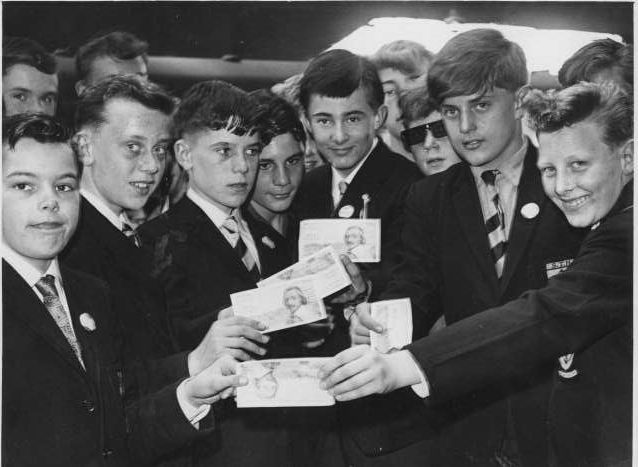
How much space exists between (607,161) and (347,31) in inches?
36.0

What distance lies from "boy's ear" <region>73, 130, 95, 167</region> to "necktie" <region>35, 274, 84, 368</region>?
0.41 metres

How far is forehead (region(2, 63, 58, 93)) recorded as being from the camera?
2422mm

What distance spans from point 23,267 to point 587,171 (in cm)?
168

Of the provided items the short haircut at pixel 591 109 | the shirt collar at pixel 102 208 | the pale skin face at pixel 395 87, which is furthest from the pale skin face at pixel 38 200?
the short haircut at pixel 591 109

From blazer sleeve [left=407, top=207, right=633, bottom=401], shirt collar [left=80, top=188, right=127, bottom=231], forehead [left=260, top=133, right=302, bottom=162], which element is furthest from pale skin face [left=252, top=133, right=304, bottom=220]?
blazer sleeve [left=407, top=207, right=633, bottom=401]

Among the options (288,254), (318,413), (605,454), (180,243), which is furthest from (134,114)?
(605,454)

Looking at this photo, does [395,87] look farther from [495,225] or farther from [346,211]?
[495,225]

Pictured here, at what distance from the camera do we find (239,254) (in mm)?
2447

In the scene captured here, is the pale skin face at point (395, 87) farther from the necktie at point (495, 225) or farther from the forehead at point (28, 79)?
the forehead at point (28, 79)

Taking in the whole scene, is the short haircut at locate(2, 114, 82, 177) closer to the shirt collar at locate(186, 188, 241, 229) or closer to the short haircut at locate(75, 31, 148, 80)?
the short haircut at locate(75, 31, 148, 80)

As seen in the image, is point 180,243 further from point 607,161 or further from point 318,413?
point 607,161

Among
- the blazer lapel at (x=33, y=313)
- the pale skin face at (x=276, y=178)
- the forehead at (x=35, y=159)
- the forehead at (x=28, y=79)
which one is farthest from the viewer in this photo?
the pale skin face at (x=276, y=178)

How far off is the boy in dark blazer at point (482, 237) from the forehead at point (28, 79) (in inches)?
48.5

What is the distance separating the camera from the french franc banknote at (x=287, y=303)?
87.0 inches
